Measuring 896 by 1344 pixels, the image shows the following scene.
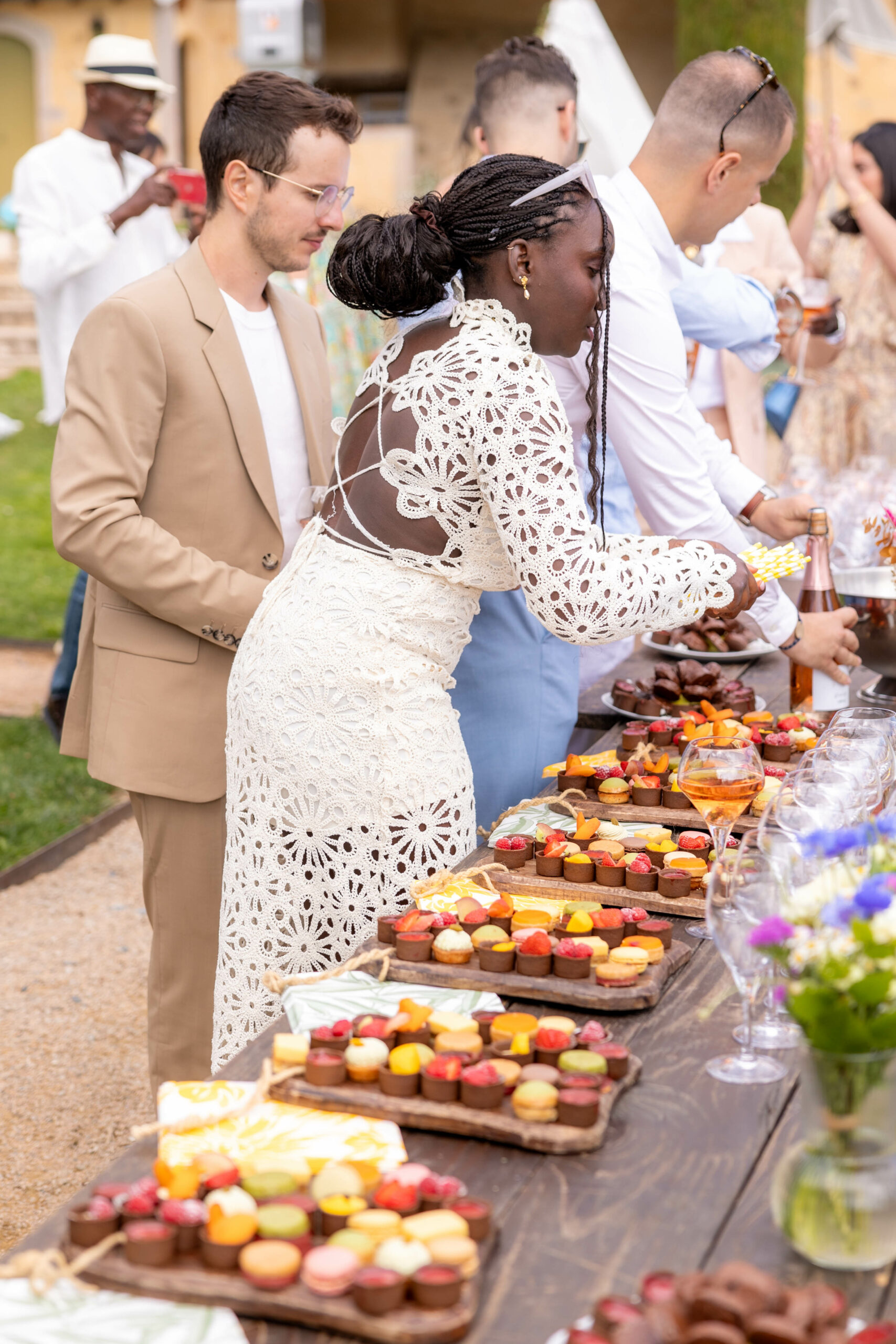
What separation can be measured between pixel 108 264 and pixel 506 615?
3.07 metres

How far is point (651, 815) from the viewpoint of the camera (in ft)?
7.26

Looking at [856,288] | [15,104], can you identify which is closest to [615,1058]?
[856,288]

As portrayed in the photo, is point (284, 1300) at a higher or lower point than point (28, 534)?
higher

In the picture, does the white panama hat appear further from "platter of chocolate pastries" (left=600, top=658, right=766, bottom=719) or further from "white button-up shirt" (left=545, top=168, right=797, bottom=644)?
"platter of chocolate pastries" (left=600, top=658, right=766, bottom=719)

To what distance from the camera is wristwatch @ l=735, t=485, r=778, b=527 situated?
9.66 ft

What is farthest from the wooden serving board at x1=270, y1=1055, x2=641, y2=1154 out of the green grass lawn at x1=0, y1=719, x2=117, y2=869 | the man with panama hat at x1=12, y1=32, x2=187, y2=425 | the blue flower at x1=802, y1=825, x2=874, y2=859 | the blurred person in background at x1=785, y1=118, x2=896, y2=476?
the blurred person in background at x1=785, y1=118, x2=896, y2=476

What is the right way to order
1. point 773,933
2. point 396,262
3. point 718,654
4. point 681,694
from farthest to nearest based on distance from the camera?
point 718,654 < point 681,694 < point 396,262 < point 773,933

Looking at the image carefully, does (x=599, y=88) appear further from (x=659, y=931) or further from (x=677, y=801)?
(x=659, y=931)

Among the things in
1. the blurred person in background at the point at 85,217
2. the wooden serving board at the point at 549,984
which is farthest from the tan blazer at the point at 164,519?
the blurred person in background at the point at 85,217

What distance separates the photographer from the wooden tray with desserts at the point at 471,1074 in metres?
1.33

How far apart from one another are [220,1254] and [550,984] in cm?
56

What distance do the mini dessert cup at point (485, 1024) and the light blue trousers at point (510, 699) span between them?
1204 millimetres

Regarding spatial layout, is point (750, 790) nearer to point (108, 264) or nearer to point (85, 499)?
point (85, 499)

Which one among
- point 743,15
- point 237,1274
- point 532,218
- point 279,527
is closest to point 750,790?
point 532,218
